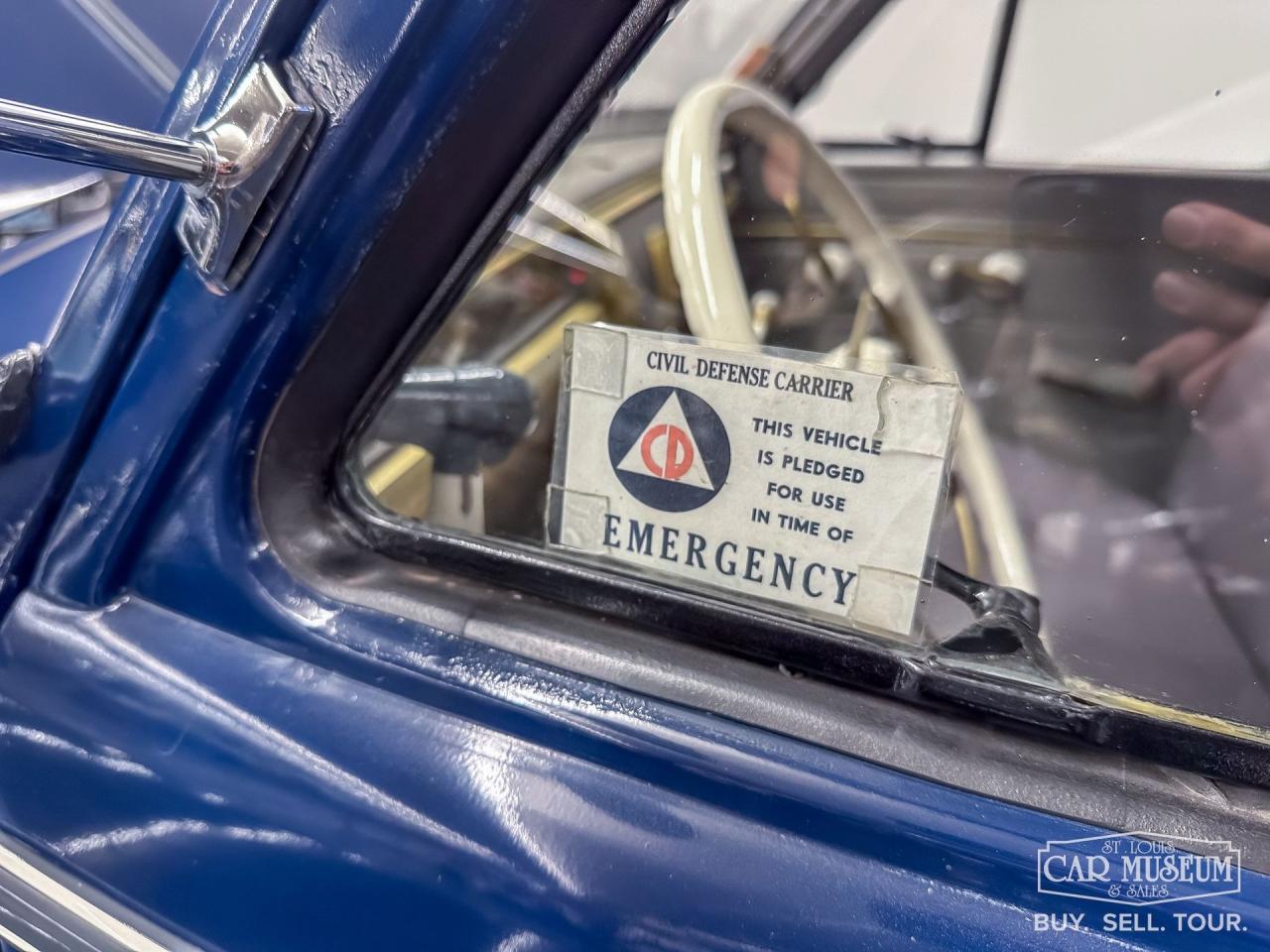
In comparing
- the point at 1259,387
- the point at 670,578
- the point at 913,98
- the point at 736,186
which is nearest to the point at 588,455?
the point at 670,578

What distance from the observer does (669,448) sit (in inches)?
19.5

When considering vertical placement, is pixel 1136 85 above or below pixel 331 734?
above

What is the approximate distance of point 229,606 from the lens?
0.60 meters

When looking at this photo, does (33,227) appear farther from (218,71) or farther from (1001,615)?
(1001,615)

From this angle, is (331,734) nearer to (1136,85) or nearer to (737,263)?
(737,263)

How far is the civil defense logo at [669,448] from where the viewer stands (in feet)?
1.59

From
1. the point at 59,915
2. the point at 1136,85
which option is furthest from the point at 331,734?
the point at 1136,85

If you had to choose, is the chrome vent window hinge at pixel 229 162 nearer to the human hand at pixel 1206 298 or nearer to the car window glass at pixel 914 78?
the human hand at pixel 1206 298

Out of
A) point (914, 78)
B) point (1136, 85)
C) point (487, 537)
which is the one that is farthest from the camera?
point (914, 78)

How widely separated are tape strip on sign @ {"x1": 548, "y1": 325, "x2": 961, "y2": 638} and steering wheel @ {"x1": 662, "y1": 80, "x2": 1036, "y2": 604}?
0.07 m

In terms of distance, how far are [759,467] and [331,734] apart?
31cm

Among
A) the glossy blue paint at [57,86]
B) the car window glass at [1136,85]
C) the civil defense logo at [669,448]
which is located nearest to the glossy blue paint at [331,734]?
the civil defense logo at [669,448]

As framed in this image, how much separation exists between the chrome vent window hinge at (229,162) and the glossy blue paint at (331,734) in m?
0.02

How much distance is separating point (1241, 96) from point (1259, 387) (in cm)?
51
